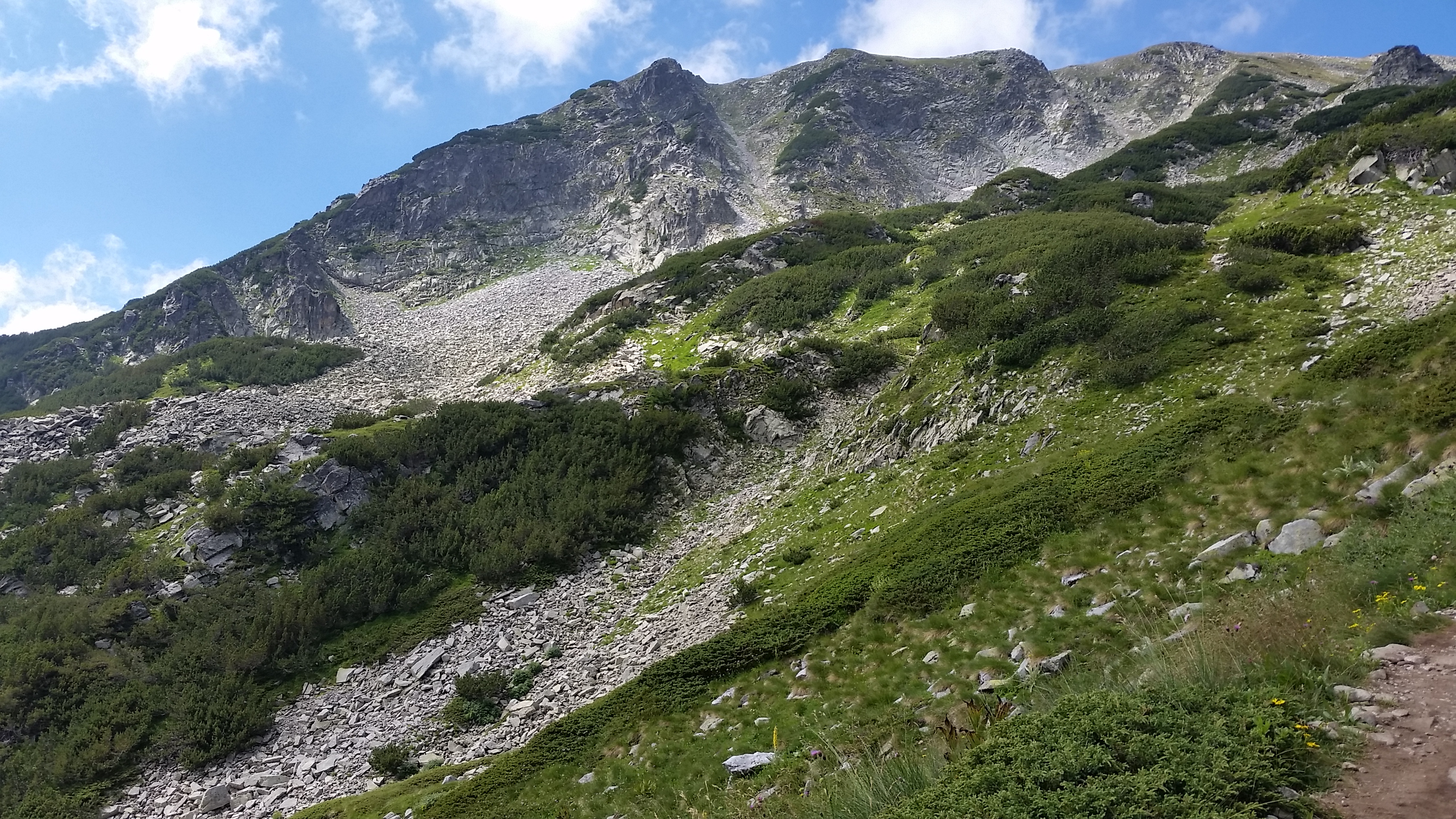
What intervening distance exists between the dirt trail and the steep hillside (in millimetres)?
136

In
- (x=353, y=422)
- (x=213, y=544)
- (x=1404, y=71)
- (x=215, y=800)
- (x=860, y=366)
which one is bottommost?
(x=215, y=800)

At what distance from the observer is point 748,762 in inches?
345

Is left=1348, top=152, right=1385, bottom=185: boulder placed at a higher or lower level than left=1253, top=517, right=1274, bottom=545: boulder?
higher

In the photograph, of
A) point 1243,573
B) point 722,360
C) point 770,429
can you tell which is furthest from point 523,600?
point 1243,573

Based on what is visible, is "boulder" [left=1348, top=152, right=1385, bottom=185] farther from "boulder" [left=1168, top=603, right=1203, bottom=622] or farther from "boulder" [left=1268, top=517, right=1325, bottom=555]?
"boulder" [left=1168, top=603, right=1203, bottom=622]

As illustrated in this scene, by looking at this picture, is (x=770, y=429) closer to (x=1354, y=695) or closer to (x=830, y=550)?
(x=830, y=550)

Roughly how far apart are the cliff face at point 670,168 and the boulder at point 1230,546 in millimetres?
72305

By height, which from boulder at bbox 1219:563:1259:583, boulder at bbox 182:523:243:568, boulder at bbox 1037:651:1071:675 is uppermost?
boulder at bbox 182:523:243:568

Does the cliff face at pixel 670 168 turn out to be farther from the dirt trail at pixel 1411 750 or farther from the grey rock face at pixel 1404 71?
the dirt trail at pixel 1411 750

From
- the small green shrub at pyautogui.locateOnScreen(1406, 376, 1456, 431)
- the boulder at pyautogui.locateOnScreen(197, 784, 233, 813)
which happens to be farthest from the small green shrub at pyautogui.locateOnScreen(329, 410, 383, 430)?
the small green shrub at pyautogui.locateOnScreen(1406, 376, 1456, 431)

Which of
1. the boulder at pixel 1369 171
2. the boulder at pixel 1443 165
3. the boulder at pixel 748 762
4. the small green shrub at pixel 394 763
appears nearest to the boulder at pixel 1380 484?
the boulder at pixel 748 762

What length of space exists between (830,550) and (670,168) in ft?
286

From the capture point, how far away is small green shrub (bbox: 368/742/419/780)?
14445mm

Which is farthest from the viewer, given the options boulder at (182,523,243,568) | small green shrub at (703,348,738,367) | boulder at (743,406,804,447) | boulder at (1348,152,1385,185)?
small green shrub at (703,348,738,367)
